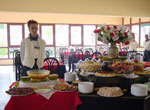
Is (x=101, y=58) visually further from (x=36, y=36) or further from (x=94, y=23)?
(x=94, y=23)

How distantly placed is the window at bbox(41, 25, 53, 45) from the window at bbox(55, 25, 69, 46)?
0.31 m

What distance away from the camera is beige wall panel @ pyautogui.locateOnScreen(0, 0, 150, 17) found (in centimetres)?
535

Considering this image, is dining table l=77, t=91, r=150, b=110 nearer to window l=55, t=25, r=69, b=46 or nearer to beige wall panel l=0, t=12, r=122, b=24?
beige wall panel l=0, t=12, r=122, b=24

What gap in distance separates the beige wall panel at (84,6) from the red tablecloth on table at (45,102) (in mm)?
4271

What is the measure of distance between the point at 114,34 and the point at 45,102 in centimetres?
122

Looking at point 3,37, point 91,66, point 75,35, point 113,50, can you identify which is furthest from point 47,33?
point 91,66

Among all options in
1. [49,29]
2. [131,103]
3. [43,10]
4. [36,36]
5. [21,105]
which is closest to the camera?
[21,105]

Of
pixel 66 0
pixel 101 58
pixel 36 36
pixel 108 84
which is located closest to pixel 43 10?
pixel 66 0

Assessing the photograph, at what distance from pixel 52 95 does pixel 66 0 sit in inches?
179

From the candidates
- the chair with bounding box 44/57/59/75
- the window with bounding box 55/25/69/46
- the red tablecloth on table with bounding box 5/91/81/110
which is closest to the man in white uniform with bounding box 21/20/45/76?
the chair with bounding box 44/57/59/75

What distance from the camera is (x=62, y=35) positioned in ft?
29.4

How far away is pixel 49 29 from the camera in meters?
8.77

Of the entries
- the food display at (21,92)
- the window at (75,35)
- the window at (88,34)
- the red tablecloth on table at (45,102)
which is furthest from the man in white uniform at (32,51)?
the window at (88,34)

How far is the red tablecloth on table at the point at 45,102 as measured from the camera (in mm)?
1645
